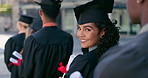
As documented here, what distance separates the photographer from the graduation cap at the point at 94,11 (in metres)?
2.76

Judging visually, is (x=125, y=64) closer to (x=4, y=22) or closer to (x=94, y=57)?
(x=94, y=57)

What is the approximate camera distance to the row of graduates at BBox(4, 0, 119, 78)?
2.62 metres

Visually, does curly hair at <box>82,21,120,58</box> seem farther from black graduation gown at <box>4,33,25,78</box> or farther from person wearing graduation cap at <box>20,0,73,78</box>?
black graduation gown at <box>4,33,25,78</box>

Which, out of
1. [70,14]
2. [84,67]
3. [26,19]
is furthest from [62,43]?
[70,14]

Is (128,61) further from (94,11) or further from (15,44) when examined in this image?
(15,44)

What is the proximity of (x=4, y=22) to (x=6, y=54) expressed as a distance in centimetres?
3344

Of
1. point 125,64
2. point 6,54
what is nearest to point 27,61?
point 6,54

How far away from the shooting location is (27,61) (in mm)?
3656

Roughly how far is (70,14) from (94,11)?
92.6 ft

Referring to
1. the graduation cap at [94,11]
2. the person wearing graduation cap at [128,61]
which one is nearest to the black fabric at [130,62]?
the person wearing graduation cap at [128,61]

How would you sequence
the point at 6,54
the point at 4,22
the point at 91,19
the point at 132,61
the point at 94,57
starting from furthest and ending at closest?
the point at 4,22 < the point at 6,54 < the point at 91,19 < the point at 94,57 < the point at 132,61

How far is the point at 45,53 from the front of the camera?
12.1ft

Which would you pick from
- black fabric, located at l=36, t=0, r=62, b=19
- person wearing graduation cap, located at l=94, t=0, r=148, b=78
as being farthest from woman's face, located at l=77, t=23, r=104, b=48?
person wearing graduation cap, located at l=94, t=0, r=148, b=78

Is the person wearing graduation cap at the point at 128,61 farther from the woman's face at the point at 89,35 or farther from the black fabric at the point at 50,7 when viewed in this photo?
the black fabric at the point at 50,7
